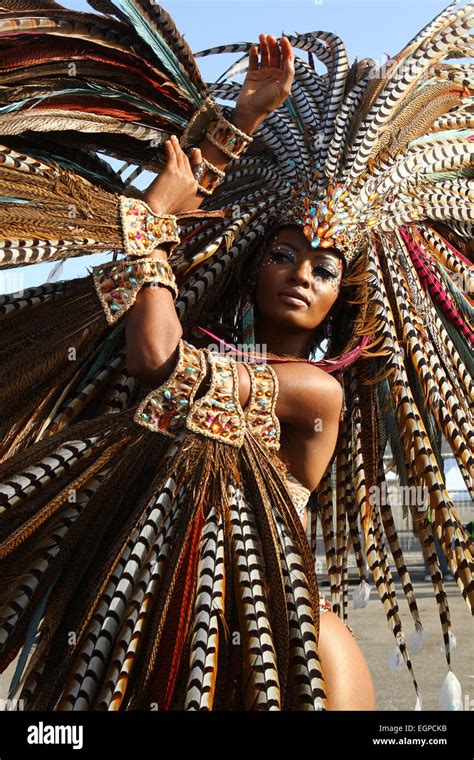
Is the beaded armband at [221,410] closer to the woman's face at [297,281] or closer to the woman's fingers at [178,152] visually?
the woman's face at [297,281]

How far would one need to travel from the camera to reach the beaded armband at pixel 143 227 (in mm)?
2420

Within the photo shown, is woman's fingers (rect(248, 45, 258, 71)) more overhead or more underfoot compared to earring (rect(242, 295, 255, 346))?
more overhead

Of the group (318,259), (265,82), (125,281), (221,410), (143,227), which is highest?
(265,82)

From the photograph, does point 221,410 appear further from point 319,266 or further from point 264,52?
point 264,52

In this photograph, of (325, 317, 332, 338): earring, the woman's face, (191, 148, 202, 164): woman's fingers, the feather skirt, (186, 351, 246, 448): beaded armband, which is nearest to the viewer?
the feather skirt

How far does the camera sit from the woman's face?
279cm

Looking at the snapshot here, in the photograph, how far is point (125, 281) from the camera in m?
2.42

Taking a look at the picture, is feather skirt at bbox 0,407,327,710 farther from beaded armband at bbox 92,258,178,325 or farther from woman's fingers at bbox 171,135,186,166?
woman's fingers at bbox 171,135,186,166

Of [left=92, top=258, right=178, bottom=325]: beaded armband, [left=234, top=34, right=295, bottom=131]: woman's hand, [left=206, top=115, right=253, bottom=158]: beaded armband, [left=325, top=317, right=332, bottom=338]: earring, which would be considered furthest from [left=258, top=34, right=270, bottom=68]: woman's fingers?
[left=325, top=317, right=332, bottom=338]: earring

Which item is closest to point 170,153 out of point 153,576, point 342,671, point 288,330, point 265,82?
point 265,82

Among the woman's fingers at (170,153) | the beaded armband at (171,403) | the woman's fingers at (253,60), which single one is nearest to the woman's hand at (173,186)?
the woman's fingers at (170,153)

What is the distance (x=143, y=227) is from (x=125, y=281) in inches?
6.2

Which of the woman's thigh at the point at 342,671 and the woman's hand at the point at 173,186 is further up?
the woman's hand at the point at 173,186

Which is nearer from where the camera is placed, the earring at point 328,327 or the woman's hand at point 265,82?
the woman's hand at point 265,82
